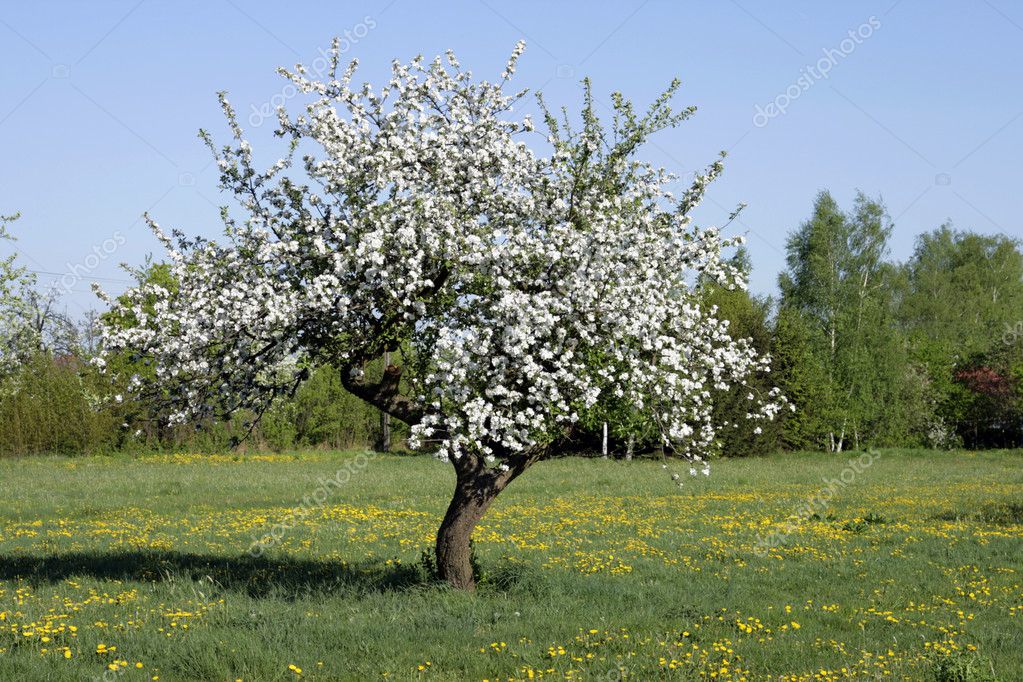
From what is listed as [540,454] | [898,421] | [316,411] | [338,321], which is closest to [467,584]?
[540,454]

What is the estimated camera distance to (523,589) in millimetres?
15703

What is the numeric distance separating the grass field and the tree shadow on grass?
0.07 meters

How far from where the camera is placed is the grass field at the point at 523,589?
11703mm

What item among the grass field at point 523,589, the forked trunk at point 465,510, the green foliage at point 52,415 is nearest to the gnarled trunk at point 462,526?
the forked trunk at point 465,510

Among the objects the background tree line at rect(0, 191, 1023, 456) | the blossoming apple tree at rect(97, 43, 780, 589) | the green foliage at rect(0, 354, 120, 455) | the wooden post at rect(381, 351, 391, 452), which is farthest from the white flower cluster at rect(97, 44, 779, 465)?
the wooden post at rect(381, 351, 391, 452)

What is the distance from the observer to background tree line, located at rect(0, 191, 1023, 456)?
1914 inches

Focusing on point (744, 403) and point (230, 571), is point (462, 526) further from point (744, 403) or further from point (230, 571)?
point (744, 403)

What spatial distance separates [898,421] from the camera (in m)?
63.8

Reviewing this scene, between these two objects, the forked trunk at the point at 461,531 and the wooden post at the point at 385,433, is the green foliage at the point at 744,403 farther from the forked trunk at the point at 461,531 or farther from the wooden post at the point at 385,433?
the forked trunk at the point at 461,531

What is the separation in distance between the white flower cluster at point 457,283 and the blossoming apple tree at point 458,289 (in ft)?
0.12

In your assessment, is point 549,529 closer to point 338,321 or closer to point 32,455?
point 338,321

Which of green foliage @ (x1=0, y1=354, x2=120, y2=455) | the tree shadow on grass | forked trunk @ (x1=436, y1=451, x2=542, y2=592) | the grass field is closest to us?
the grass field

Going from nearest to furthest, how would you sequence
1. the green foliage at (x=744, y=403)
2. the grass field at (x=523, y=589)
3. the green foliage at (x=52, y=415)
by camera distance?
the grass field at (x=523, y=589) → the green foliage at (x=52, y=415) → the green foliage at (x=744, y=403)

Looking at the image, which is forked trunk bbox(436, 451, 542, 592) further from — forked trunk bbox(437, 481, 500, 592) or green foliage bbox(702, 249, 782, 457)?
green foliage bbox(702, 249, 782, 457)
